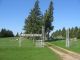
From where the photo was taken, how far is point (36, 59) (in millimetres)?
23016

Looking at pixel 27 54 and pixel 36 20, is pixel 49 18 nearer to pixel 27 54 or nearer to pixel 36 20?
pixel 36 20

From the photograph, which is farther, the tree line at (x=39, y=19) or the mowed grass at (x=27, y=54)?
the tree line at (x=39, y=19)

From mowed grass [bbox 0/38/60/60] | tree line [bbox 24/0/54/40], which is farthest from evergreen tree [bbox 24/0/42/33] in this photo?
mowed grass [bbox 0/38/60/60]

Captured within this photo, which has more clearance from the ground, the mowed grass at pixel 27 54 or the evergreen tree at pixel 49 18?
the evergreen tree at pixel 49 18

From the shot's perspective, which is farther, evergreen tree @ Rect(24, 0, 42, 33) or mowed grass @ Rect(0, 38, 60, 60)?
evergreen tree @ Rect(24, 0, 42, 33)

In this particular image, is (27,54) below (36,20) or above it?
below

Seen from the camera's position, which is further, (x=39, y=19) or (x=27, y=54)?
(x=39, y=19)

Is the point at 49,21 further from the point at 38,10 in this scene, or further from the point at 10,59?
the point at 10,59

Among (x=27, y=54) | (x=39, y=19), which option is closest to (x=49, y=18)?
(x=39, y=19)

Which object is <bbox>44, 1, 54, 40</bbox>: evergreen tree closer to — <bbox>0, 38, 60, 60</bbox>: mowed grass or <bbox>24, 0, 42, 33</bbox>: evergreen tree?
<bbox>24, 0, 42, 33</bbox>: evergreen tree

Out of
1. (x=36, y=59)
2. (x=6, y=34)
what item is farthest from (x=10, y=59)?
(x=6, y=34)

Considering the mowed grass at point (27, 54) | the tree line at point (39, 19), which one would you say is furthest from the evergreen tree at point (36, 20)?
the mowed grass at point (27, 54)

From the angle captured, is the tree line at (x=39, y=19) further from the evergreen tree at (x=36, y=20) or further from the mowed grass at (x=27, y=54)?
the mowed grass at (x=27, y=54)

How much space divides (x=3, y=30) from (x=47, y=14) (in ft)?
268
